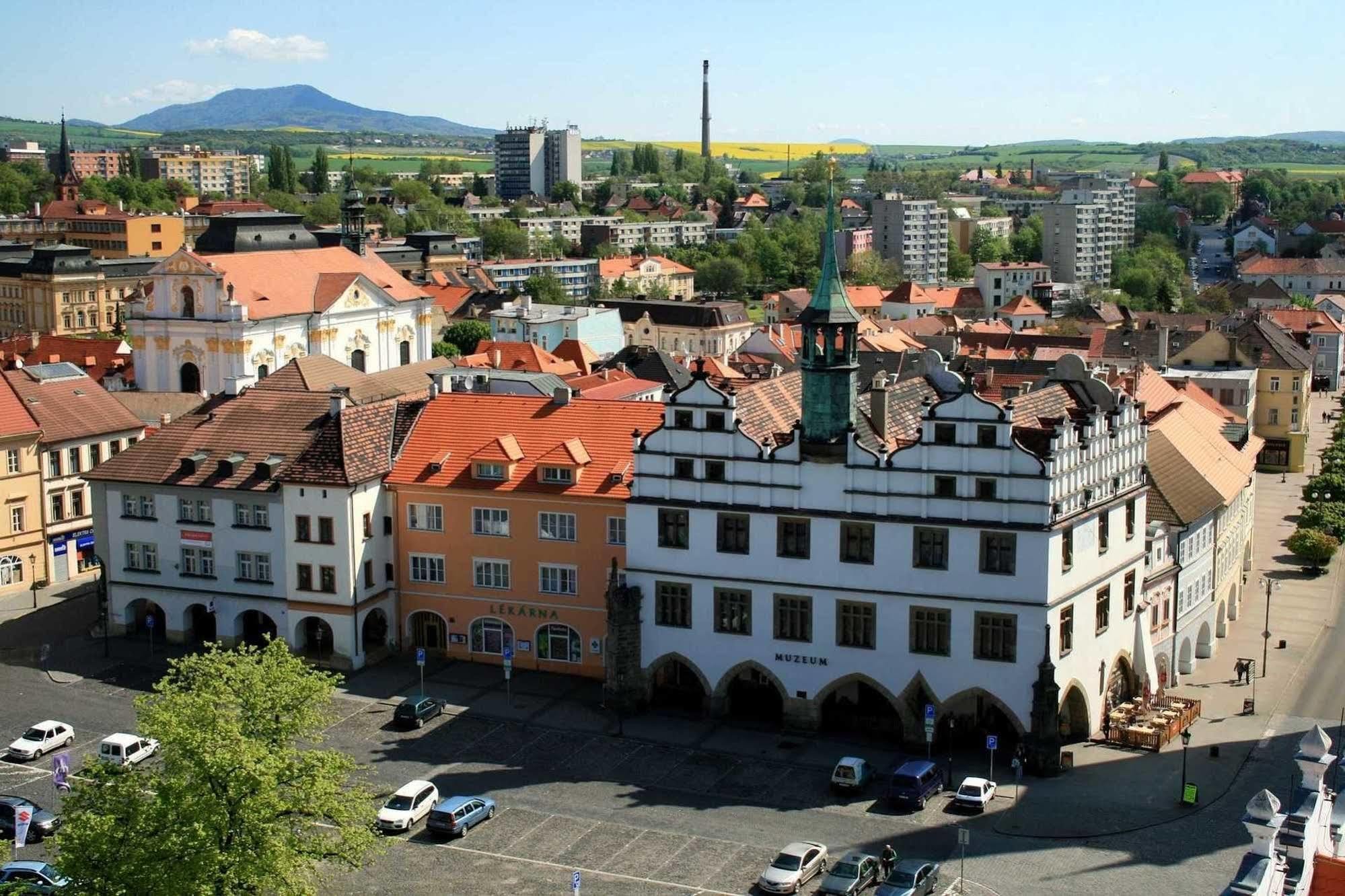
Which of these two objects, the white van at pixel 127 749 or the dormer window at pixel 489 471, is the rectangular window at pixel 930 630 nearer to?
the dormer window at pixel 489 471

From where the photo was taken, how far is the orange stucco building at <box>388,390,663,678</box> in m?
60.3

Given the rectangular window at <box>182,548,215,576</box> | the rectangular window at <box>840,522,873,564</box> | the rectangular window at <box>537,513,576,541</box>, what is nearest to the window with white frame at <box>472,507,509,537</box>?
the rectangular window at <box>537,513,576,541</box>

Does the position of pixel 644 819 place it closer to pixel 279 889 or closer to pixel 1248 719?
pixel 279 889

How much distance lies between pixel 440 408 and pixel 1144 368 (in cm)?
3671

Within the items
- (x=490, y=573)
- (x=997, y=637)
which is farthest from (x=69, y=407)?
(x=997, y=637)

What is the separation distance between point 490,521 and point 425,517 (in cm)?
262

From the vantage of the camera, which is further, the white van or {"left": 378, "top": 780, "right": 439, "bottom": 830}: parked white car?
the white van

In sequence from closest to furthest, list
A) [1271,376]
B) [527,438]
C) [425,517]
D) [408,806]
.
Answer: [408,806]
[425,517]
[527,438]
[1271,376]

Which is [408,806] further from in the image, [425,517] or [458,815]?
[425,517]

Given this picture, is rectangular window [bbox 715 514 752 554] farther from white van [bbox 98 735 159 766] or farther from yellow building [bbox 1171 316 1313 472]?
yellow building [bbox 1171 316 1313 472]

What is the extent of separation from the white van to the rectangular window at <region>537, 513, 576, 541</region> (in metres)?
15.1

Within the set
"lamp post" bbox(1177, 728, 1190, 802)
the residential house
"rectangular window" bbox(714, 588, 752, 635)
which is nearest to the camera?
"lamp post" bbox(1177, 728, 1190, 802)

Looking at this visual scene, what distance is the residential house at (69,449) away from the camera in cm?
7419

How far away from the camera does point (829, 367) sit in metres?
54.9
